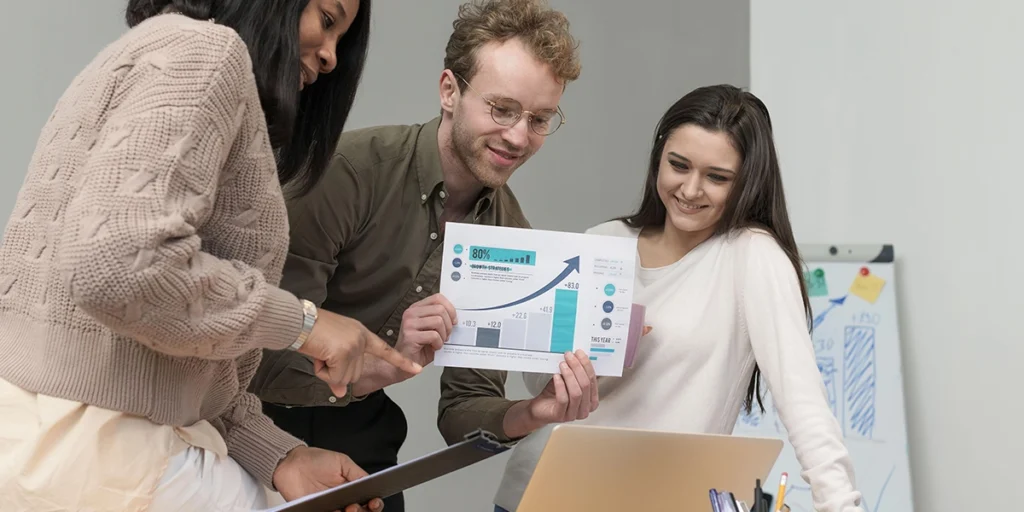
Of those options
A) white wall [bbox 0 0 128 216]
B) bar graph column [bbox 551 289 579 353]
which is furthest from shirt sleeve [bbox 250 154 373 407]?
white wall [bbox 0 0 128 216]

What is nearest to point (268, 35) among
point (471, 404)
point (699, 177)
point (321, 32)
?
point (321, 32)

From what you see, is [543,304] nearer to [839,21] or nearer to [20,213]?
[20,213]

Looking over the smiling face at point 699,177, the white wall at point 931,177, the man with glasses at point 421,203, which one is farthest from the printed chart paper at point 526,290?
the white wall at point 931,177

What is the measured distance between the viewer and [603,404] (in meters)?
1.79

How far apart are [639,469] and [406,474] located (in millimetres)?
365

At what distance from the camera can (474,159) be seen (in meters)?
1.89

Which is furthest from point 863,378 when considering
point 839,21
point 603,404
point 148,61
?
point 148,61

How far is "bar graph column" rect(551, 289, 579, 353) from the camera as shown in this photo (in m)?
1.52

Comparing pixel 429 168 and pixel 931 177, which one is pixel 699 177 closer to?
pixel 429 168

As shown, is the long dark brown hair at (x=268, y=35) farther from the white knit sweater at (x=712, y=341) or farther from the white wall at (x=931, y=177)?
the white wall at (x=931, y=177)

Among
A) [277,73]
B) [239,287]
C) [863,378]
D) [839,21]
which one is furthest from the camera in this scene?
[839,21]

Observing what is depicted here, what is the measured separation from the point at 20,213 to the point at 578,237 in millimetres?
788

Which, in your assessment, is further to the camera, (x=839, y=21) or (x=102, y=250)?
(x=839, y=21)

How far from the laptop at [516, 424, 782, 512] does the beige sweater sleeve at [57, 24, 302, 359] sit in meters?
0.48
